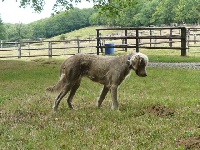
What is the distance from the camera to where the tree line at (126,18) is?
3324 inches

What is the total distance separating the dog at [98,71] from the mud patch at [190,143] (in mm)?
3082

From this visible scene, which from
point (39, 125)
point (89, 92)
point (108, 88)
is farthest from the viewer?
point (89, 92)

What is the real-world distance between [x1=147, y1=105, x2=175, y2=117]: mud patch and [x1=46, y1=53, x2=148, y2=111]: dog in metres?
0.77

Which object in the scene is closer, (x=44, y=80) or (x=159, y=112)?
(x=159, y=112)

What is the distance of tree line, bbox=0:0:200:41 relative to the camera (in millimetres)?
84438

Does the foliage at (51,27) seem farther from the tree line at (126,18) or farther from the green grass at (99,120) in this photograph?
the green grass at (99,120)

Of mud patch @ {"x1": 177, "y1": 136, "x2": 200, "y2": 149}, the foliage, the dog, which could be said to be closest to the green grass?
mud patch @ {"x1": 177, "y1": 136, "x2": 200, "y2": 149}

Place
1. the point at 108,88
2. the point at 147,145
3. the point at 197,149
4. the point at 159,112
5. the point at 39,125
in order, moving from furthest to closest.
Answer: the point at 108,88
the point at 159,112
the point at 39,125
the point at 147,145
the point at 197,149

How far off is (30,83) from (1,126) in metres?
6.96

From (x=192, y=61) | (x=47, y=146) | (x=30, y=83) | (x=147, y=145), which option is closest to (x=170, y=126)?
(x=147, y=145)

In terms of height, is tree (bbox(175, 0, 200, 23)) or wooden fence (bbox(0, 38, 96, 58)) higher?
tree (bbox(175, 0, 200, 23))

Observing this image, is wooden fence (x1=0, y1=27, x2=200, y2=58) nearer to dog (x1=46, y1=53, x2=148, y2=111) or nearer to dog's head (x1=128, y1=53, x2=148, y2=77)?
dog (x1=46, y1=53, x2=148, y2=111)

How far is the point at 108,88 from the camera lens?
956 centimetres

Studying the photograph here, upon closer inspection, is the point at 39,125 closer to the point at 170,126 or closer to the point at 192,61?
the point at 170,126
